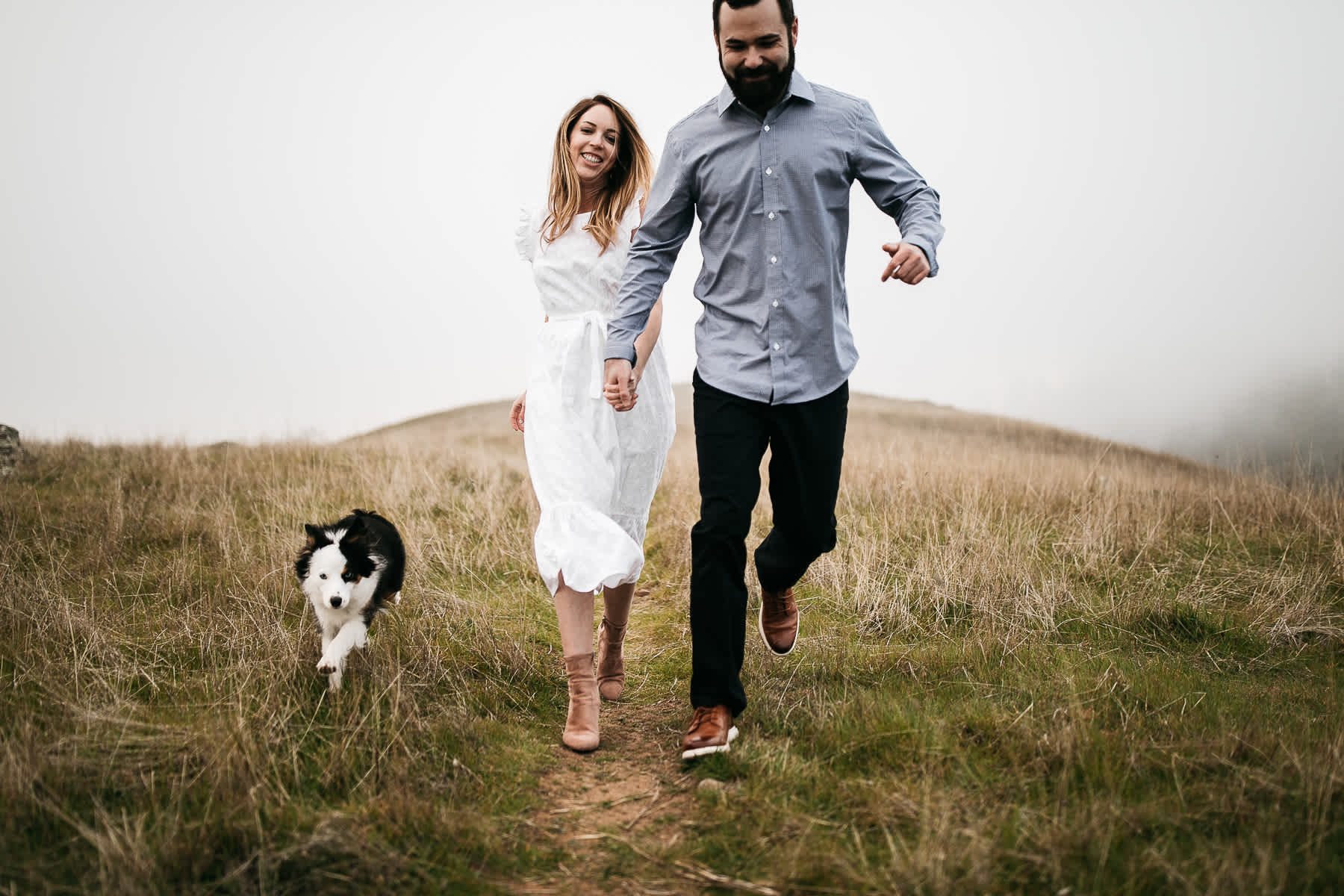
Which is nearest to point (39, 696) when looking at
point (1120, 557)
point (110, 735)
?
point (110, 735)

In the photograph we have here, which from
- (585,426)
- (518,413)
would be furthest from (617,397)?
(518,413)

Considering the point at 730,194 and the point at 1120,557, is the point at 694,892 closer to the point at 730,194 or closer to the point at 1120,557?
the point at 730,194

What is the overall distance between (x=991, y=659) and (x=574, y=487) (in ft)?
7.82

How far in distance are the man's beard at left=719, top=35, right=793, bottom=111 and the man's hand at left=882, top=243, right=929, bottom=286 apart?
83 cm

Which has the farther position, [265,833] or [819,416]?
[819,416]

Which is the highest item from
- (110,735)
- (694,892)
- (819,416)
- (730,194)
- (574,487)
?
(730,194)

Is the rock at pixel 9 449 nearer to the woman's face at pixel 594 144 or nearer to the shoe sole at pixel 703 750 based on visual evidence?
the woman's face at pixel 594 144

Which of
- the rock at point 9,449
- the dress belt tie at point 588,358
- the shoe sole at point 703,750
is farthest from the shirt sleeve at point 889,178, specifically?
the rock at point 9,449

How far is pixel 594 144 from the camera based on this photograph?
14.3ft

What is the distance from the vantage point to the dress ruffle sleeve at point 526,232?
4480mm

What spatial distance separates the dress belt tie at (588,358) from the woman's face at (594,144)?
2.50ft

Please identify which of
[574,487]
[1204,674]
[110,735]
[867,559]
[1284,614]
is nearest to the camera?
[110,735]

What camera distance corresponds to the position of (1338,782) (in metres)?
2.93

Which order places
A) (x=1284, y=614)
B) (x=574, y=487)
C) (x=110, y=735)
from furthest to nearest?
(x=1284, y=614), (x=574, y=487), (x=110, y=735)
